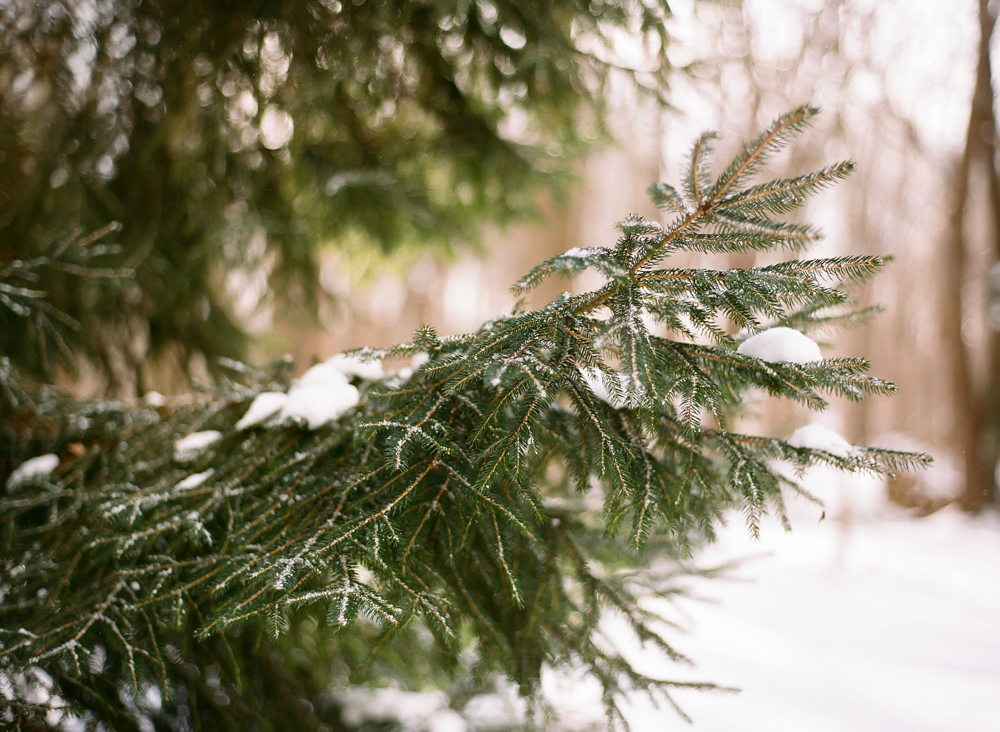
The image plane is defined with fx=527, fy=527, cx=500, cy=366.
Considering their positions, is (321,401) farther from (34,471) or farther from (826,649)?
(826,649)

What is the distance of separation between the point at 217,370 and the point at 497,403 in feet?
10.0

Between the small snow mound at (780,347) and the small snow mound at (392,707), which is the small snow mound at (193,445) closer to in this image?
the small snow mound at (780,347)

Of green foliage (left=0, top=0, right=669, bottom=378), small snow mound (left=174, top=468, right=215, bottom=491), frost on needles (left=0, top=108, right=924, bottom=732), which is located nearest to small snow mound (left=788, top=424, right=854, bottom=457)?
frost on needles (left=0, top=108, right=924, bottom=732)

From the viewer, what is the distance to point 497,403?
125 centimetres

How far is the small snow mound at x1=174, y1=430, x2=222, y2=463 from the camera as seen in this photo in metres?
1.78

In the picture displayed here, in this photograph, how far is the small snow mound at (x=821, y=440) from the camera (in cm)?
123

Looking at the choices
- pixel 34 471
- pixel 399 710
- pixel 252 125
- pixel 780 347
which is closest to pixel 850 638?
pixel 399 710

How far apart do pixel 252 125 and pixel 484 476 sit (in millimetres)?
2653

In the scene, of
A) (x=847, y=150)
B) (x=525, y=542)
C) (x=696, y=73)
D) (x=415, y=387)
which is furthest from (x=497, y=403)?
(x=847, y=150)

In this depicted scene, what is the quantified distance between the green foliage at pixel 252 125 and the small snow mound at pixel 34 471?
1.13 meters

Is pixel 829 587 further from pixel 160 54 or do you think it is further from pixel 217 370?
pixel 160 54

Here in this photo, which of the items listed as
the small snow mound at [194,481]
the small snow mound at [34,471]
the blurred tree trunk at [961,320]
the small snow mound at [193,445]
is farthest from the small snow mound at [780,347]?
the blurred tree trunk at [961,320]

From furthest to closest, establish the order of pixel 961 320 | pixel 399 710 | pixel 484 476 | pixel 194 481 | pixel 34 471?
pixel 961 320, pixel 399 710, pixel 34 471, pixel 194 481, pixel 484 476

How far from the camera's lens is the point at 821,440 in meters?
1.24
